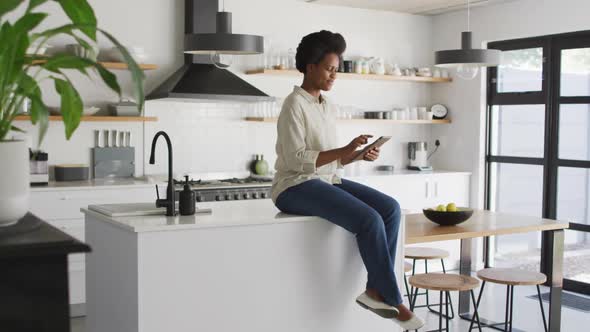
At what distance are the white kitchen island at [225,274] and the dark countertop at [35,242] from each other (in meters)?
1.18

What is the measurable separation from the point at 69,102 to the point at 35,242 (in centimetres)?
44

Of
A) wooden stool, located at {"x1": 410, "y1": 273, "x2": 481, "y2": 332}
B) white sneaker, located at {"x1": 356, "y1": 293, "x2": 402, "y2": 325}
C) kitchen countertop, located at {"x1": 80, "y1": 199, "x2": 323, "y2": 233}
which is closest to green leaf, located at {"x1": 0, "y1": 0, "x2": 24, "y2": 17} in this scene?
kitchen countertop, located at {"x1": 80, "y1": 199, "x2": 323, "y2": 233}

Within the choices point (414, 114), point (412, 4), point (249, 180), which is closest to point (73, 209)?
point (249, 180)

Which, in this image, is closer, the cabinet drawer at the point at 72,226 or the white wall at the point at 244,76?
the cabinet drawer at the point at 72,226

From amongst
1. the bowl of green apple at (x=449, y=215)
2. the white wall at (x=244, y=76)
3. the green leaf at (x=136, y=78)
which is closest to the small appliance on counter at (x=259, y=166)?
the white wall at (x=244, y=76)

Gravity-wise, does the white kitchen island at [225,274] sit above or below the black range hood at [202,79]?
below

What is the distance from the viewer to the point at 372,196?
12.0ft

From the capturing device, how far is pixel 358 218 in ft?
11.0

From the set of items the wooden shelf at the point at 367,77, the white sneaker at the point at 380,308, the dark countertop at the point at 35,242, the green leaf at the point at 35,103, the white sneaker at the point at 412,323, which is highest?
the wooden shelf at the point at 367,77

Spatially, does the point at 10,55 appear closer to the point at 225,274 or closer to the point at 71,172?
the point at 225,274

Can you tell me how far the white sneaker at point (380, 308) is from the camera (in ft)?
11.0

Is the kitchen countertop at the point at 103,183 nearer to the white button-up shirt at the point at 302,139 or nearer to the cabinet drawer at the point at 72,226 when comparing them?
the cabinet drawer at the point at 72,226

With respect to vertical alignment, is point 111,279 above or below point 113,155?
below

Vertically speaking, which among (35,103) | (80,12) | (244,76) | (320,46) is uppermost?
(244,76)
